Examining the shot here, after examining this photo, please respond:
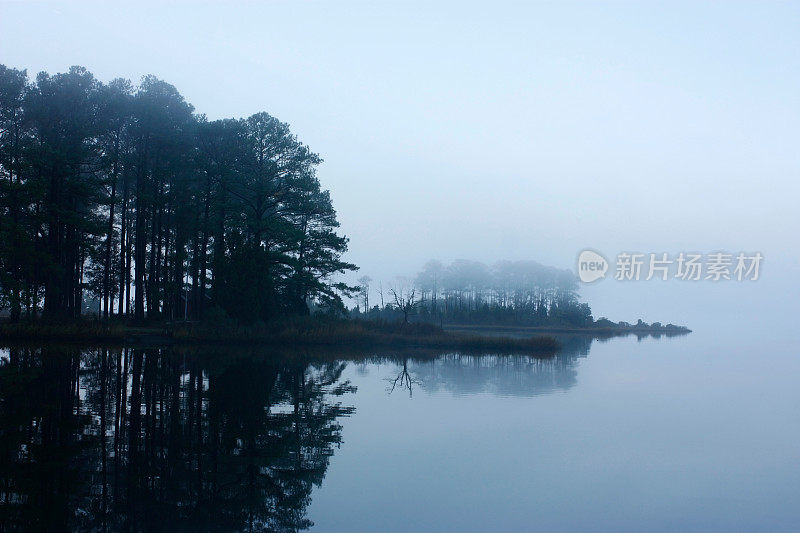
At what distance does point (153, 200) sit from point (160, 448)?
1122 inches

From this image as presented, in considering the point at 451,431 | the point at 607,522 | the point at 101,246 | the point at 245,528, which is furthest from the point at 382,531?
the point at 101,246

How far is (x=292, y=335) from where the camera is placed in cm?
3506

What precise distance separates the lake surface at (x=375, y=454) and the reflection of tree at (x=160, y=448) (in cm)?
4

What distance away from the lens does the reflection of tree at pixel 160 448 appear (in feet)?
24.1

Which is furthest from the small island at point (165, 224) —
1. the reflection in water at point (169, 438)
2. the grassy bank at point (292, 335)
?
the reflection in water at point (169, 438)

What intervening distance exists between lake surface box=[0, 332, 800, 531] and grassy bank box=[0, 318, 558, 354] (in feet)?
27.3

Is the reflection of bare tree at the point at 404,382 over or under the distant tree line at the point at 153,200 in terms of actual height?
under

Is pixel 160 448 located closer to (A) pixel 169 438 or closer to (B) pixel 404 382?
(A) pixel 169 438

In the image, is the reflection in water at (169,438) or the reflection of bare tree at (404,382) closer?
the reflection in water at (169,438)

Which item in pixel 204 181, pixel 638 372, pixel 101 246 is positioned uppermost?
pixel 204 181

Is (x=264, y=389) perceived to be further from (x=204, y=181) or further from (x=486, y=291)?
(x=486, y=291)

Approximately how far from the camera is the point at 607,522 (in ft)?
25.6

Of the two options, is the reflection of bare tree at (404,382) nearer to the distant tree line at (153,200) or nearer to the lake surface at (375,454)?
the lake surface at (375,454)

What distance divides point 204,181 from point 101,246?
755cm
